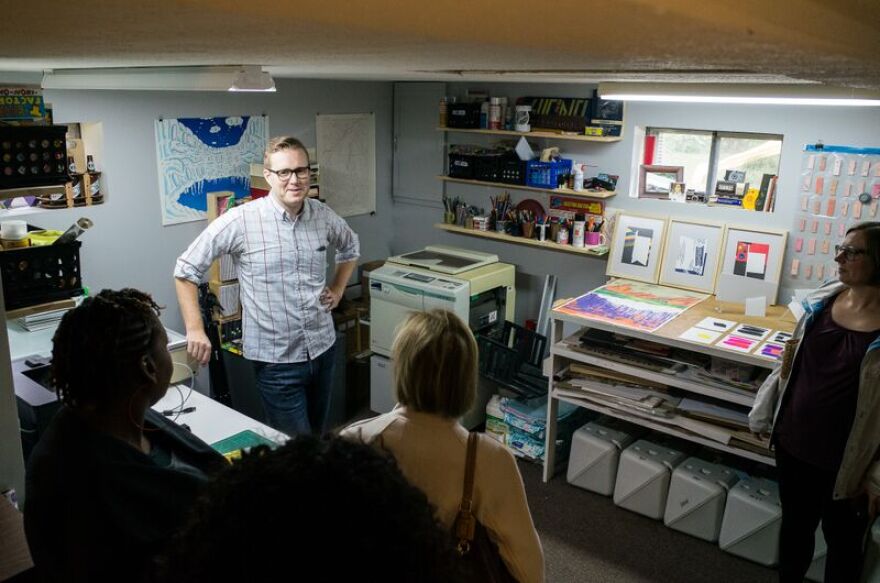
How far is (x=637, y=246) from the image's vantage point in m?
3.97

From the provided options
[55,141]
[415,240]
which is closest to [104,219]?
[55,141]

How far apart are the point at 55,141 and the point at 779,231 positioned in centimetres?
328

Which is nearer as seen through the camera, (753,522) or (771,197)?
(753,522)

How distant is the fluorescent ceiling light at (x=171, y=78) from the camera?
199 cm

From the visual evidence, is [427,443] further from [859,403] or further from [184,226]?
[184,226]

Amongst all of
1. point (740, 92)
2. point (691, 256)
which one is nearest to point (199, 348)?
point (740, 92)

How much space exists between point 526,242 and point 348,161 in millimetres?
1427

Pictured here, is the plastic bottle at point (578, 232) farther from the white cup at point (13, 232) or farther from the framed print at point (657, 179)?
the white cup at point (13, 232)

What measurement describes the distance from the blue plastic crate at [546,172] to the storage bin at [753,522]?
6.61 ft

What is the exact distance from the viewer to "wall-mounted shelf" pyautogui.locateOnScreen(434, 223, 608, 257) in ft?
13.5


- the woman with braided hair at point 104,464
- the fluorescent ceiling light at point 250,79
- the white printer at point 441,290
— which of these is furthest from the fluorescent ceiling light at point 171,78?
the white printer at point 441,290

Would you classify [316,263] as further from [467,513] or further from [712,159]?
[712,159]

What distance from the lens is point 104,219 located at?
3.58m

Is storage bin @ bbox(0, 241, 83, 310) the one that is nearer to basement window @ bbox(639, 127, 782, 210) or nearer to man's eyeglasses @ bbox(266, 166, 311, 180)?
man's eyeglasses @ bbox(266, 166, 311, 180)
